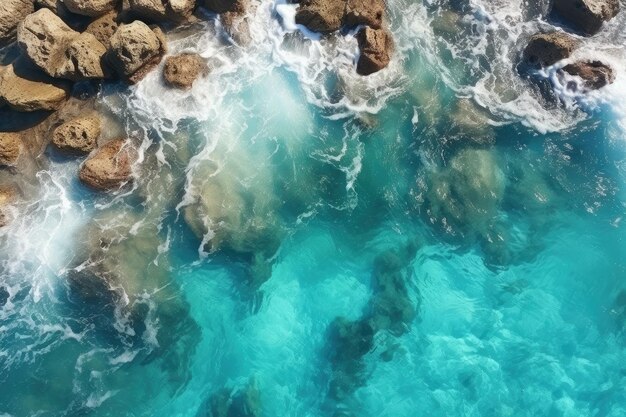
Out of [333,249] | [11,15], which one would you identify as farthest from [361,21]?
[11,15]

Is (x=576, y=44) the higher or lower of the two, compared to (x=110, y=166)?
higher

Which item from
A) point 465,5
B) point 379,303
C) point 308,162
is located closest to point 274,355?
point 379,303

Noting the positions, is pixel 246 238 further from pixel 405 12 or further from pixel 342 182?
pixel 405 12

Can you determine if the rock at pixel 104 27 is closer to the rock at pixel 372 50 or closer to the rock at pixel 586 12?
the rock at pixel 372 50

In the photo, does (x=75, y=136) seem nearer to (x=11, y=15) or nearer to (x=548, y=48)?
(x=11, y=15)

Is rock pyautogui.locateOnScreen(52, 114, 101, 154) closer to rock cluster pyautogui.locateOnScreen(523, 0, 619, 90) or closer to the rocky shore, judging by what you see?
the rocky shore

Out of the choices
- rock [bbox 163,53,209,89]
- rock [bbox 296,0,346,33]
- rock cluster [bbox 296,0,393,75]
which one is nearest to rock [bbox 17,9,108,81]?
rock [bbox 163,53,209,89]
